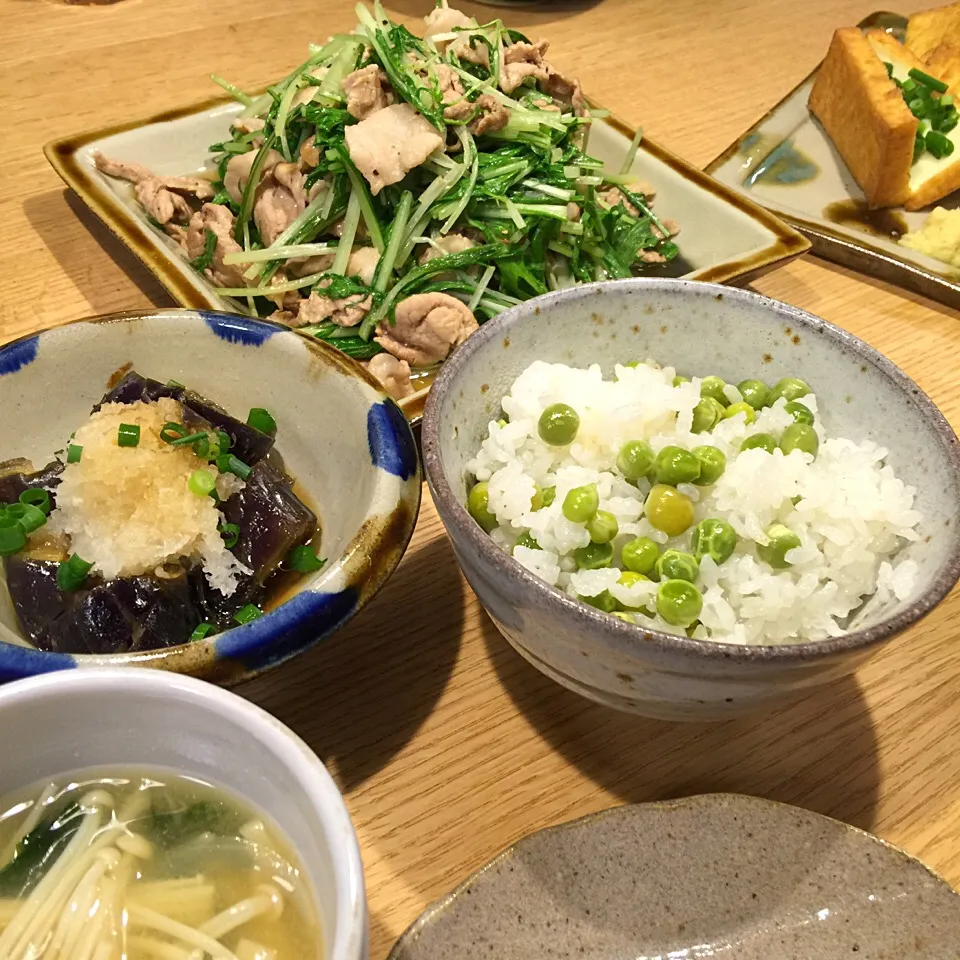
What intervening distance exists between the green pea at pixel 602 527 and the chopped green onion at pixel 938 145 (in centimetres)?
236

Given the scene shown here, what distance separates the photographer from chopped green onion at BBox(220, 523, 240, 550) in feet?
4.99

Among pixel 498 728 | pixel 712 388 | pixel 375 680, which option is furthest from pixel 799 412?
pixel 375 680

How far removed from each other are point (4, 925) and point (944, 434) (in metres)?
1.47

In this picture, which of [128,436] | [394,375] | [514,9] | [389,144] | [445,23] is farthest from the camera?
[514,9]

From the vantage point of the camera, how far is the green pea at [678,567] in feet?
4.42

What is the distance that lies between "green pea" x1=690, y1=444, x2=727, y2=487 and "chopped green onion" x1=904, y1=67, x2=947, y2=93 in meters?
2.50

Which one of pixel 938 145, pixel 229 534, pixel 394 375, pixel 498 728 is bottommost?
pixel 498 728

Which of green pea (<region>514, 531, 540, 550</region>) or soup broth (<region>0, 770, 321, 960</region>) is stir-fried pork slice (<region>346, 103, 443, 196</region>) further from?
soup broth (<region>0, 770, 321, 960</region>)

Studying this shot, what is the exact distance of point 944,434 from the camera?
1.42 m

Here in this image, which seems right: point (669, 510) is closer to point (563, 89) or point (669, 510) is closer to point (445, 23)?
point (563, 89)

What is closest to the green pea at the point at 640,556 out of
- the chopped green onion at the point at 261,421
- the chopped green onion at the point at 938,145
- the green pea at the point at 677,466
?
the green pea at the point at 677,466

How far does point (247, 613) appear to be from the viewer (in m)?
1.46

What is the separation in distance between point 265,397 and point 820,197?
216 centimetres

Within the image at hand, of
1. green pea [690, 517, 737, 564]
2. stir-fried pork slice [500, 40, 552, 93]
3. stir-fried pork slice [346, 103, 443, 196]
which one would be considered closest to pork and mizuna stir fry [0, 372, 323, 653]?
green pea [690, 517, 737, 564]
